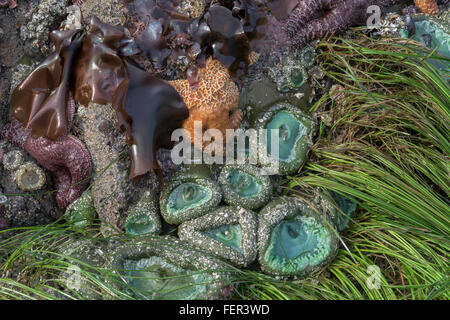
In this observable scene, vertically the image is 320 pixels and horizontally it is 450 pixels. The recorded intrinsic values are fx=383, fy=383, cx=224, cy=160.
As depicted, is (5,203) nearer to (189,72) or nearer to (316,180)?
(189,72)

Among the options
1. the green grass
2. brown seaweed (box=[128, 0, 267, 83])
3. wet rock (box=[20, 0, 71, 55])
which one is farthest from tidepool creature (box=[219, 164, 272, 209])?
wet rock (box=[20, 0, 71, 55])

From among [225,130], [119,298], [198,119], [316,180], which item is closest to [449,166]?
[316,180]

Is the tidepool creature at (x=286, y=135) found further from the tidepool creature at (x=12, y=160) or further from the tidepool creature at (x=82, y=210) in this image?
the tidepool creature at (x=12, y=160)

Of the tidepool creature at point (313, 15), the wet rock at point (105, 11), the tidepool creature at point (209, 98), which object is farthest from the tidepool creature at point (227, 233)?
the wet rock at point (105, 11)

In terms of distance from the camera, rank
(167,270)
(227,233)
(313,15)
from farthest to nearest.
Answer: (313,15) → (227,233) → (167,270)

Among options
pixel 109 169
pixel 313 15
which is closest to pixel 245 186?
pixel 109 169

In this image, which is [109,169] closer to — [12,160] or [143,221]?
[143,221]

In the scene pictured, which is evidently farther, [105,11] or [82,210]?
[105,11]
